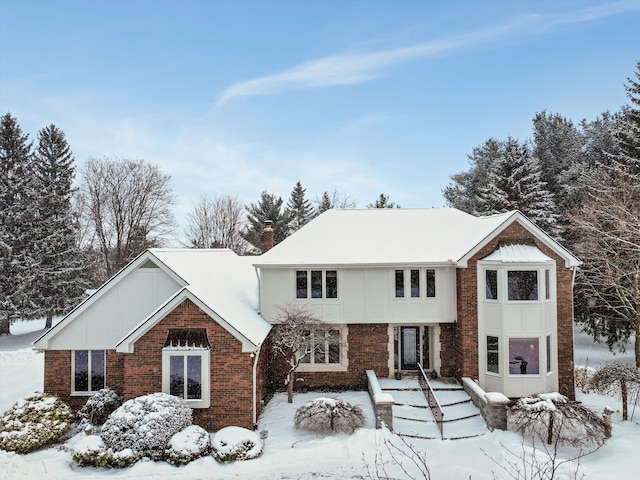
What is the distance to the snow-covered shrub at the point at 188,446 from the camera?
11031 mm

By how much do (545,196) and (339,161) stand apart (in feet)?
54.0

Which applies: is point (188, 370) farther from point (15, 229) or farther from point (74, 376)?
point (15, 229)

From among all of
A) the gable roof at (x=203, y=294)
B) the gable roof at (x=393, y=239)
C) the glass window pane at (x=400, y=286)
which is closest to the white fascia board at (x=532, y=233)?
the gable roof at (x=393, y=239)

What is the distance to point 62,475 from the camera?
1059cm

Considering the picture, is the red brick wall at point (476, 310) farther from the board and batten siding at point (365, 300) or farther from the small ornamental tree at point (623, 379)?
the small ornamental tree at point (623, 379)

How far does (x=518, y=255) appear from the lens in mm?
15242

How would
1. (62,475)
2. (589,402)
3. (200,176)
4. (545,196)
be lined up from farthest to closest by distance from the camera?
(200,176)
(545,196)
(589,402)
(62,475)

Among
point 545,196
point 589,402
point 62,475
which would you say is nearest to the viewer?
point 62,475

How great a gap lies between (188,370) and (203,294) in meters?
2.48

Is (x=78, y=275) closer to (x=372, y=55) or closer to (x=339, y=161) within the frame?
(x=339, y=161)

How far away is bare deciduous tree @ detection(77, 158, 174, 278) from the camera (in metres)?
33.7

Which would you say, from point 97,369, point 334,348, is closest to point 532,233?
point 334,348

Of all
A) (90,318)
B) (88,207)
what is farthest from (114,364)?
(88,207)

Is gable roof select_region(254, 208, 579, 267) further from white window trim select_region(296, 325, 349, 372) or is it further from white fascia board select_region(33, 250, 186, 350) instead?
white fascia board select_region(33, 250, 186, 350)
